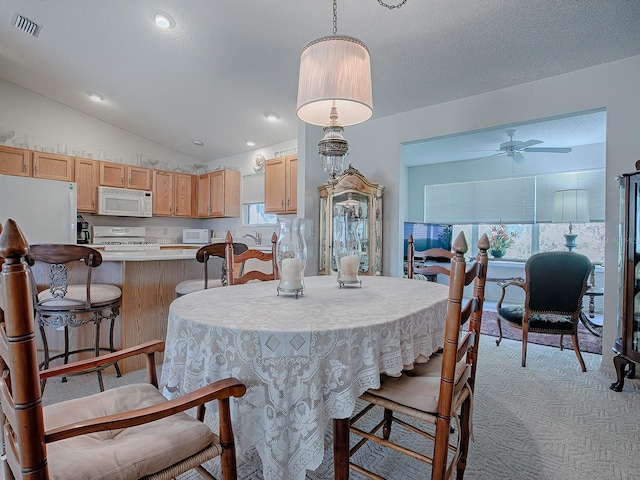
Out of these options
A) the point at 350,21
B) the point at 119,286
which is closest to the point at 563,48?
the point at 350,21

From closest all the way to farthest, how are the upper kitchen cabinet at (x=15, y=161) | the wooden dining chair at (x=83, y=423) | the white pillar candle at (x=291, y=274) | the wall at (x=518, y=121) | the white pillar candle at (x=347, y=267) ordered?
the wooden dining chair at (x=83, y=423) → the white pillar candle at (x=291, y=274) → the white pillar candle at (x=347, y=267) → the wall at (x=518, y=121) → the upper kitchen cabinet at (x=15, y=161)

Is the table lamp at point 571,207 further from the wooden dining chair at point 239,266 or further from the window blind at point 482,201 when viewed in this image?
the wooden dining chair at point 239,266

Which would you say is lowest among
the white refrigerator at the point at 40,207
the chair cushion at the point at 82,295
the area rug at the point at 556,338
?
the area rug at the point at 556,338

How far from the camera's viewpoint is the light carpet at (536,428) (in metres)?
1.51

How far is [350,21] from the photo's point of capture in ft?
8.12

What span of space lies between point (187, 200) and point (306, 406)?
568 cm

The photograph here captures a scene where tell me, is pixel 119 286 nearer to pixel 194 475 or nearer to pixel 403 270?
pixel 194 475

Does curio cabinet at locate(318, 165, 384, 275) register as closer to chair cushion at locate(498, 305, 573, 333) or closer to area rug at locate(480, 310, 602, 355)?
chair cushion at locate(498, 305, 573, 333)

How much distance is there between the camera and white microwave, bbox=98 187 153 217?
4.97m

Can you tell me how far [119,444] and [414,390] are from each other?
90cm

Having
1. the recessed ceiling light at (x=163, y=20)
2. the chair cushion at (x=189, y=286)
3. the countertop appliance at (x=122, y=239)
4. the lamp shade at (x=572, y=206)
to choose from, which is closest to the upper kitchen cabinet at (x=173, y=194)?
the countertop appliance at (x=122, y=239)

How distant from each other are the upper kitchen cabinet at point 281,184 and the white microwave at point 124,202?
2.15 meters

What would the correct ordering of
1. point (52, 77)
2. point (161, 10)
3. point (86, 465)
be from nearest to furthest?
point (86, 465)
point (161, 10)
point (52, 77)

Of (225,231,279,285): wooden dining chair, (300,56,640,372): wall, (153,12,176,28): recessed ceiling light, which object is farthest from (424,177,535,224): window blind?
(153,12,176,28): recessed ceiling light
